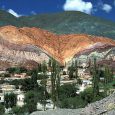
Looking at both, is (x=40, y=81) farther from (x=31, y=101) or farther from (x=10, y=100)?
(x=31, y=101)

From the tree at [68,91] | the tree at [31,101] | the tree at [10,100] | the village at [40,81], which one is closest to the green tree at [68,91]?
the tree at [68,91]

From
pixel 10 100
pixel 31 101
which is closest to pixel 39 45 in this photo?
pixel 10 100

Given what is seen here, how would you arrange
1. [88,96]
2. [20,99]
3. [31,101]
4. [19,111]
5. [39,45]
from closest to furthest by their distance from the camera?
[19,111] → [31,101] → [88,96] → [20,99] → [39,45]

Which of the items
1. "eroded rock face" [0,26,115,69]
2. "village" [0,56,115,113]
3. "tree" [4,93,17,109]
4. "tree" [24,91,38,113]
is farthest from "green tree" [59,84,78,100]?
"eroded rock face" [0,26,115,69]

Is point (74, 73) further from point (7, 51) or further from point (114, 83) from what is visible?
point (7, 51)

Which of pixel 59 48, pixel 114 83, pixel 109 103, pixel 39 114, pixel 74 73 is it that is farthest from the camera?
pixel 59 48

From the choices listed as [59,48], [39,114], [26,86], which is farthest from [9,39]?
[39,114]

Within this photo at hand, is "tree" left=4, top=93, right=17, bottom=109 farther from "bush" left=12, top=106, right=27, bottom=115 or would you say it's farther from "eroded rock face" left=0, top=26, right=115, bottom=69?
"eroded rock face" left=0, top=26, right=115, bottom=69

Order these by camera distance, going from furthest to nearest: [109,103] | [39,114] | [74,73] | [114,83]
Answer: [74,73] → [114,83] → [39,114] → [109,103]
